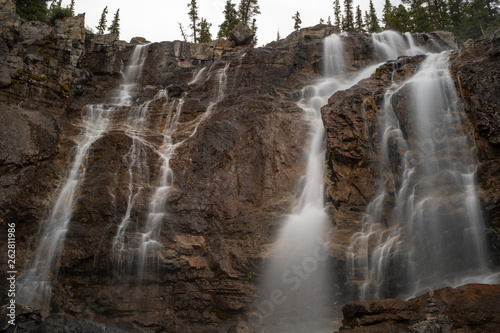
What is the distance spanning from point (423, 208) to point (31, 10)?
32.3 metres

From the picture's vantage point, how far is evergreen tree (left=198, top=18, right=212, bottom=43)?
1510 inches

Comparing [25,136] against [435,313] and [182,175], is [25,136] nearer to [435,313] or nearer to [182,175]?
[182,175]

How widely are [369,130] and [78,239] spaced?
38.7 feet

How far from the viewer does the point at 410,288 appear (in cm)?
1023

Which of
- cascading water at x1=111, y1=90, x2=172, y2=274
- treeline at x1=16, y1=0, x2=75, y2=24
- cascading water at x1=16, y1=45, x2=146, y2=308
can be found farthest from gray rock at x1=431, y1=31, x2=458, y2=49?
treeline at x1=16, y1=0, x2=75, y2=24

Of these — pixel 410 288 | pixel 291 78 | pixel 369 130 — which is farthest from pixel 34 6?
pixel 410 288

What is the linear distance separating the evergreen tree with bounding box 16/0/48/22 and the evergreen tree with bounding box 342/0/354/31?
30.8 metres

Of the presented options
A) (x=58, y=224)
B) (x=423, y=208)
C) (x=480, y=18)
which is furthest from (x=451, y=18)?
(x=58, y=224)

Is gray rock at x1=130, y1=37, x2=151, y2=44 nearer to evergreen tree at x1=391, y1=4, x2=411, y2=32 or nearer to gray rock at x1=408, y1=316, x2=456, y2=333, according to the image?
evergreen tree at x1=391, y1=4, x2=411, y2=32

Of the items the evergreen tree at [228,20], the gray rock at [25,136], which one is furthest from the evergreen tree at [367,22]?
the gray rock at [25,136]

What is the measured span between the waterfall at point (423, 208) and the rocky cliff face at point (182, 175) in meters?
0.51

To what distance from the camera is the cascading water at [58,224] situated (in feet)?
38.5

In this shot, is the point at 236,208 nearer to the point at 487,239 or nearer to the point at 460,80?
the point at 487,239

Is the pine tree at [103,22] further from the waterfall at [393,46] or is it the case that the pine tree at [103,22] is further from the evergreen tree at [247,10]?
the waterfall at [393,46]
